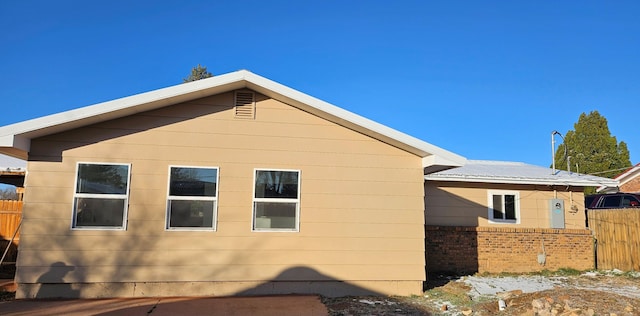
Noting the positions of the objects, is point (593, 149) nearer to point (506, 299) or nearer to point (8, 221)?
point (506, 299)

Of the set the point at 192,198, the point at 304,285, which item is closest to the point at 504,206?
the point at 304,285

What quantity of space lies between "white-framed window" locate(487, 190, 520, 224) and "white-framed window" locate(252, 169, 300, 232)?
19.1 ft

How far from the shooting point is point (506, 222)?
12.2m

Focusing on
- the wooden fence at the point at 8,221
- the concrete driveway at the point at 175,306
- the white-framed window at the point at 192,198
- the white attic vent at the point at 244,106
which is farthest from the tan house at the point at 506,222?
the wooden fence at the point at 8,221

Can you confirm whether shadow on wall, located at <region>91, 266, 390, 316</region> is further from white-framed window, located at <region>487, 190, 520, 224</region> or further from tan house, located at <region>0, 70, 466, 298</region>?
white-framed window, located at <region>487, 190, 520, 224</region>

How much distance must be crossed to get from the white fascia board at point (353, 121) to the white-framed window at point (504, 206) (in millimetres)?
3800

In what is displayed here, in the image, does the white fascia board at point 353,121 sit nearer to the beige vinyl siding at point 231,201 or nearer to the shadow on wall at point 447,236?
the beige vinyl siding at point 231,201

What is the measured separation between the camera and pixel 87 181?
833 centimetres

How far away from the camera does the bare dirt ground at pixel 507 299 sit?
713 cm

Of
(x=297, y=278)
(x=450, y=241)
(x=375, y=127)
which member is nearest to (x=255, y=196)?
(x=297, y=278)

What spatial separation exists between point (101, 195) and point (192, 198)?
5.08 ft

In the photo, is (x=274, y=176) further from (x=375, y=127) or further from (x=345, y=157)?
(x=375, y=127)

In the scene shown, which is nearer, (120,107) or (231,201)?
(120,107)

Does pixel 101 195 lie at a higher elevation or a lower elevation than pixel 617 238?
higher
